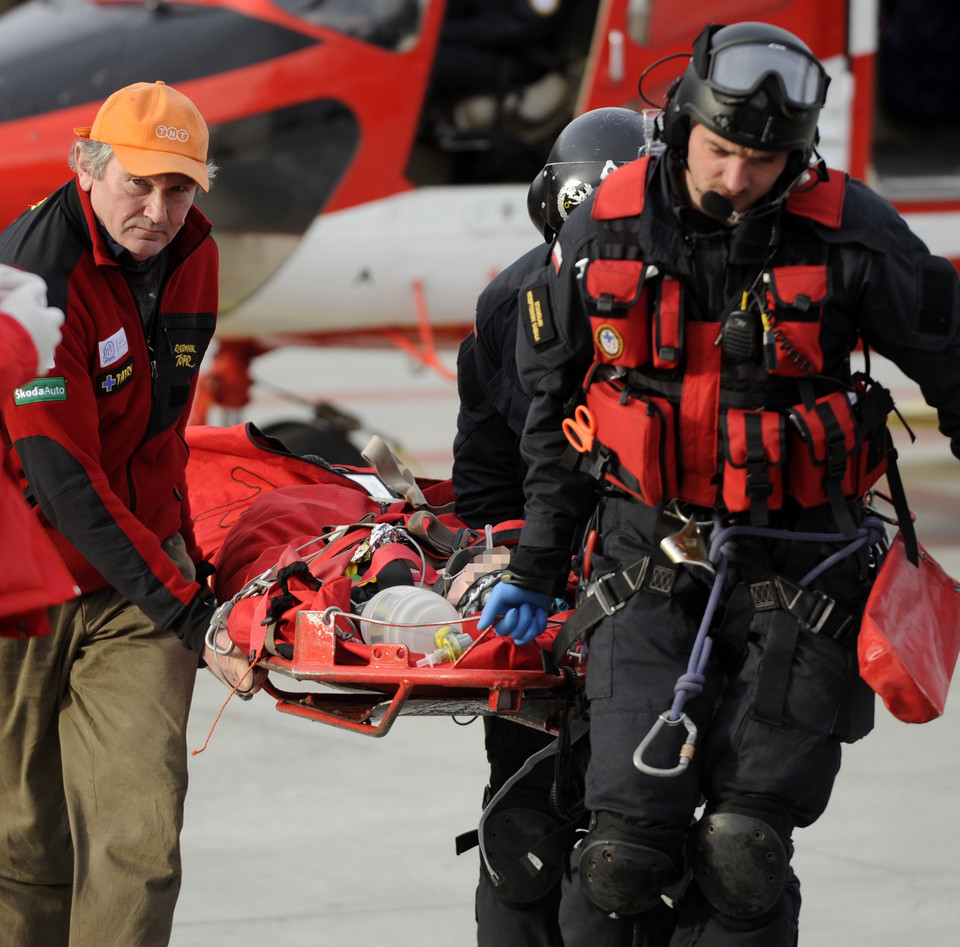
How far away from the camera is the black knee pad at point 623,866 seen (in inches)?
99.1

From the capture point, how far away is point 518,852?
9.78 feet

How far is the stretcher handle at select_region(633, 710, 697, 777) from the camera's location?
2.50 m

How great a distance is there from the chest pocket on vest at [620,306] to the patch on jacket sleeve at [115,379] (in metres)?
0.89

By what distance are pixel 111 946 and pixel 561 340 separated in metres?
1.38

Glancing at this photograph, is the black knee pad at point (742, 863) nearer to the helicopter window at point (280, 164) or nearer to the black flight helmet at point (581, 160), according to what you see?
the black flight helmet at point (581, 160)

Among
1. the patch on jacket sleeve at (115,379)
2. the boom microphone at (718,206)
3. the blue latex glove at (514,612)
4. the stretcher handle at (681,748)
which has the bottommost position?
the stretcher handle at (681,748)

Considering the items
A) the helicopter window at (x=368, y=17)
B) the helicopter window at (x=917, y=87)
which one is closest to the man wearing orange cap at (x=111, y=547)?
the helicopter window at (x=368, y=17)

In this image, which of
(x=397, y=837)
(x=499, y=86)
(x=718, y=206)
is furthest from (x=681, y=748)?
(x=499, y=86)

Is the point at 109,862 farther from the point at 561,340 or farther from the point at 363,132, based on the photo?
the point at 363,132

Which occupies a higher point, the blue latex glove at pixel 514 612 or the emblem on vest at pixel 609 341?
the emblem on vest at pixel 609 341

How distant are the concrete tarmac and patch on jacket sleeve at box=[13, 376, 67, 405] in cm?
81

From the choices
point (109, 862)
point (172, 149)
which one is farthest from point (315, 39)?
point (109, 862)

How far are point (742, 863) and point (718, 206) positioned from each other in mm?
1062

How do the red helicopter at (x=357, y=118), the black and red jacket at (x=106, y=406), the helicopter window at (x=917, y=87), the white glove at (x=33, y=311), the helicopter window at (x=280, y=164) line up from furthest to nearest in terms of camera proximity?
the helicopter window at (x=917, y=87), the helicopter window at (x=280, y=164), the red helicopter at (x=357, y=118), the black and red jacket at (x=106, y=406), the white glove at (x=33, y=311)
